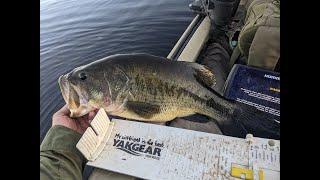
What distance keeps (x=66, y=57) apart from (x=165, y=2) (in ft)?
10.9

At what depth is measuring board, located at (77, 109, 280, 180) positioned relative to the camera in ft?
6.26

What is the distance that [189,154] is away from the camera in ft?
6.70

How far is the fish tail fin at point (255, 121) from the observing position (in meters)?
2.26

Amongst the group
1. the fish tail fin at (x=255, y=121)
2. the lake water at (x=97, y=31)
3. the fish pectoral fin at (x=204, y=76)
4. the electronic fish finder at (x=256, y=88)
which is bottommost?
the lake water at (x=97, y=31)

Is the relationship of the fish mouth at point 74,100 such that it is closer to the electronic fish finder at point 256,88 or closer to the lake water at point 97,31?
the electronic fish finder at point 256,88

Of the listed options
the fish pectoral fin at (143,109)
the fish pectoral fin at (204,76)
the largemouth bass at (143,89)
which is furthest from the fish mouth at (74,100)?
the fish pectoral fin at (204,76)

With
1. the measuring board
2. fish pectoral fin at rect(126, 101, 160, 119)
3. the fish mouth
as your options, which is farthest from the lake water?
the measuring board

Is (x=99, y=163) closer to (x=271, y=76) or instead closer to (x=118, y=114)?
(x=118, y=114)

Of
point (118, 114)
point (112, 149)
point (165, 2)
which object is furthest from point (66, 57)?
point (112, 149)

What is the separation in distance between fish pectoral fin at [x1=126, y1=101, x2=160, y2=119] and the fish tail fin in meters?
0.57

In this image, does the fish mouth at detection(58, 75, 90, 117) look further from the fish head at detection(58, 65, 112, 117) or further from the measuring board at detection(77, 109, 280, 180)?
the measuring board at detection(77, 109, 280, 180)

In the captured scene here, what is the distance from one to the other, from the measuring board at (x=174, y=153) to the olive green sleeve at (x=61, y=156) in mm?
113
